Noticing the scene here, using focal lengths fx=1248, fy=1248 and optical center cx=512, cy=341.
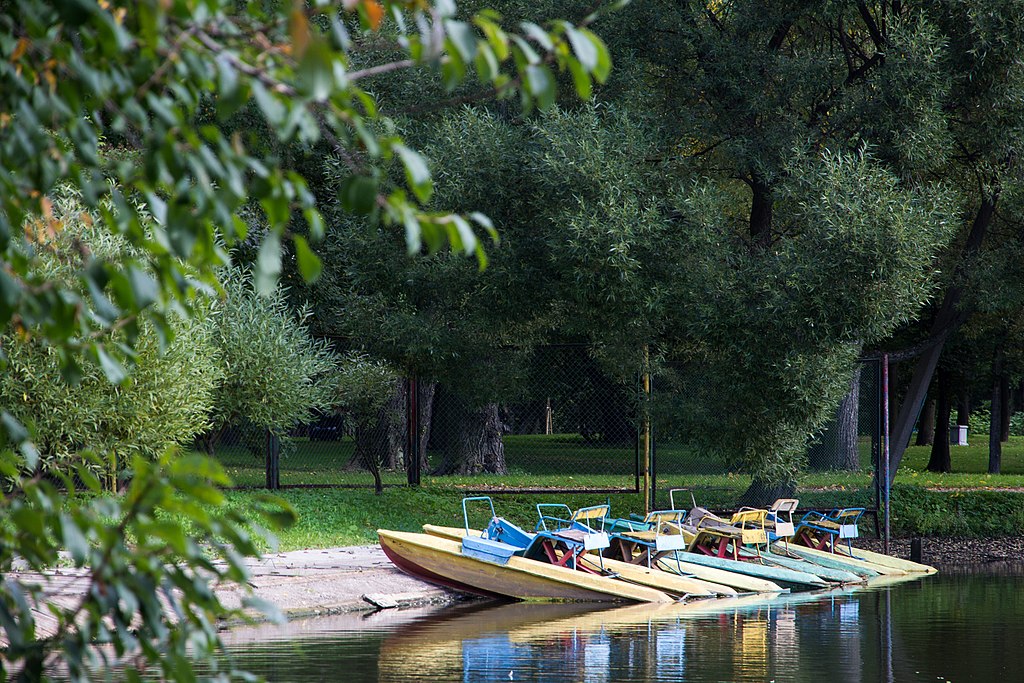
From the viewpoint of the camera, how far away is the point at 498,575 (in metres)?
14.5

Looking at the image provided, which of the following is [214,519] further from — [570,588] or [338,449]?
[338,449]

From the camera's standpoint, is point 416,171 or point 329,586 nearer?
point 416,171

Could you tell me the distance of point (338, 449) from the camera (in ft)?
106

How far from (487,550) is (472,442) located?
473 inches

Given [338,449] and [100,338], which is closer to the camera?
[100,338]

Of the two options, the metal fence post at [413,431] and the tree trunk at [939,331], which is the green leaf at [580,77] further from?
the tree trunk at [939,331]

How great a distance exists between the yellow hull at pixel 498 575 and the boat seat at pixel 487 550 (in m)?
0.06

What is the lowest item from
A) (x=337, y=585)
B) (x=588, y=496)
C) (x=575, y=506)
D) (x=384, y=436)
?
(x=337, y=585)

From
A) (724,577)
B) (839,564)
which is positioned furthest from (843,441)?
(724,577)

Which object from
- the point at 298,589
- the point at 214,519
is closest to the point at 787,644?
the point at 298,589

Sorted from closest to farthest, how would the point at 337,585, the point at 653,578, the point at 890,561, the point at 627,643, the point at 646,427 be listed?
the point at 627,643, the point at 337,585, the point at 653,578, the point at 890,561, the point at 646,427

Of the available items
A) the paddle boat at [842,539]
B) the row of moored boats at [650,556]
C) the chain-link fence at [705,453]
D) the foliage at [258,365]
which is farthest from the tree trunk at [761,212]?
the foliage at [258,365]

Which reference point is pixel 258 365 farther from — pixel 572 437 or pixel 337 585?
pixel 572 437

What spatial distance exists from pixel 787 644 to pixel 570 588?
11.4 ft
